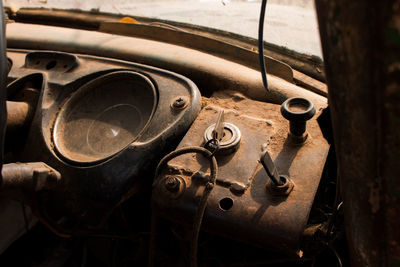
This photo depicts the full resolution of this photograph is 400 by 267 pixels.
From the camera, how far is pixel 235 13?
184 centimetres

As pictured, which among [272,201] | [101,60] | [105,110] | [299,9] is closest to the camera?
[272,201]

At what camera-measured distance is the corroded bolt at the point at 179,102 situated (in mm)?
1189

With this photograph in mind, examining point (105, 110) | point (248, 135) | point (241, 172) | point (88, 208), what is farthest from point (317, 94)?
point (88, 208)

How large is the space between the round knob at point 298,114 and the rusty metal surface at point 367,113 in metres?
0.34

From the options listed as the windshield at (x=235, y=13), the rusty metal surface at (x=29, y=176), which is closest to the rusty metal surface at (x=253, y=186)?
the rusty metal surface at (x=29, y=176)

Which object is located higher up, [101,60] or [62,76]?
[101,60]

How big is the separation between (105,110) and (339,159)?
2.82ft

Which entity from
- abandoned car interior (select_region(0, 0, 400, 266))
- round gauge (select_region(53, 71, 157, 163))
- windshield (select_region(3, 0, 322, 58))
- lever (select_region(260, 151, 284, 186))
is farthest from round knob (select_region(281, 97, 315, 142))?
windshield (select_region(3, 0, 322, 58))

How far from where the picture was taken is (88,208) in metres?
1.16

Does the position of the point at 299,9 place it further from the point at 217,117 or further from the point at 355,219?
the point at 355,219

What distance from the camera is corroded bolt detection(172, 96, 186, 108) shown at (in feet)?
3.90

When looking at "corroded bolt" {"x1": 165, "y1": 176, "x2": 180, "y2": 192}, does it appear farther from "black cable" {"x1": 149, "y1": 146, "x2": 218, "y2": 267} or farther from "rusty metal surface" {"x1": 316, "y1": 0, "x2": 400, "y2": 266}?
"rusty metal surface" {"x1": 316, "y1": 0, "x2": 400, "y2": 266}

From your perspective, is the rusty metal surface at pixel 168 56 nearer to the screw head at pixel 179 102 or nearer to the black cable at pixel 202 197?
the screw head at pixel 179 102

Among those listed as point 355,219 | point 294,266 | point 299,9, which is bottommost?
point 355,219
